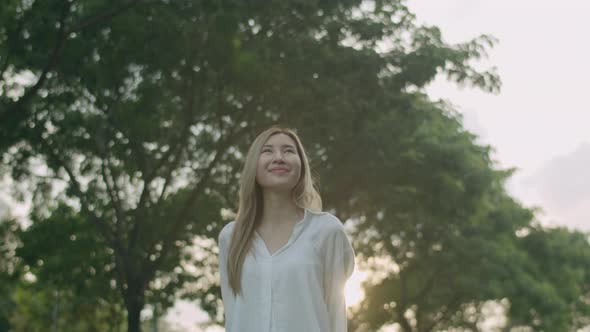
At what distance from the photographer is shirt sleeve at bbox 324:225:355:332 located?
3.57m

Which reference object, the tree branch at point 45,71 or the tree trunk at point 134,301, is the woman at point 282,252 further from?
the tree trunk at point 134,301

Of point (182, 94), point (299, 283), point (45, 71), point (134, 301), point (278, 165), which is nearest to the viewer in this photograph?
point (299, 283)

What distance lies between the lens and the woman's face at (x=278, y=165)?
376cm

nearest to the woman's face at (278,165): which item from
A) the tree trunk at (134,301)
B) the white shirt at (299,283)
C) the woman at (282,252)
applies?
the woman at (282,252)

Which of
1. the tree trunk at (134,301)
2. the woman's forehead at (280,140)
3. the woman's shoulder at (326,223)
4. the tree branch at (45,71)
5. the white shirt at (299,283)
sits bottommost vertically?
the white shirt at (299,283)

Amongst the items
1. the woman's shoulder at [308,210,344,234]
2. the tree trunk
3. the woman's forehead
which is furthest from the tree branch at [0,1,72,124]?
the woman's shoulder at [308,210,344,234]

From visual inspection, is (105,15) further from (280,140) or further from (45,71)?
(280,140)

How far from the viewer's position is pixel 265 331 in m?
3.48

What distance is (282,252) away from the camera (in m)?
3.60

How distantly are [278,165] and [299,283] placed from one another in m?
0.58

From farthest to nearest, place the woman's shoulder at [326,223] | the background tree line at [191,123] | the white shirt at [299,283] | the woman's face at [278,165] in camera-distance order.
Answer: the background tree line at [191,123], the woman's face at [278,165], the woman's shoulder at [326,223], the white shirt at [299,283]

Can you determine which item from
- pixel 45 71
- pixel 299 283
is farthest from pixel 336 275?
pixel 45 71

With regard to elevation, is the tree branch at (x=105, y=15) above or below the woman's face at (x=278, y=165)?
above

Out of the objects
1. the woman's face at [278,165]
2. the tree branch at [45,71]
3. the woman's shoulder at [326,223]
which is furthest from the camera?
the tree branch at [45,71]
